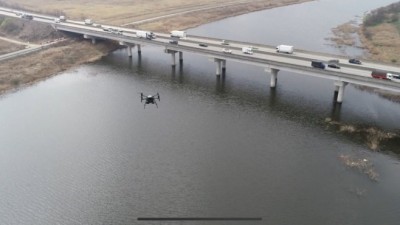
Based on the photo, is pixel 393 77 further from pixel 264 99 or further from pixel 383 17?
pixel 383 17

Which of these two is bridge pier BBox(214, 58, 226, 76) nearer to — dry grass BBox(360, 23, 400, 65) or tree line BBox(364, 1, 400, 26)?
dry grass BBox(360, 23, 400, 65)

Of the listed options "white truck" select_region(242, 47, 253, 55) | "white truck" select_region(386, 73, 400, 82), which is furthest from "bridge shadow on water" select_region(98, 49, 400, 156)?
"white truck" select_region(386, 73, 400, 82)

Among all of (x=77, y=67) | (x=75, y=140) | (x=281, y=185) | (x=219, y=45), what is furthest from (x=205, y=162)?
(x=77, y=67)

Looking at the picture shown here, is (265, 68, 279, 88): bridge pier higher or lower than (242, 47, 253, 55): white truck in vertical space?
lower

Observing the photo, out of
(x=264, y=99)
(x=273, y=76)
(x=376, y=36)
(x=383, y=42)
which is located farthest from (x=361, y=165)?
(x=376, y=36)

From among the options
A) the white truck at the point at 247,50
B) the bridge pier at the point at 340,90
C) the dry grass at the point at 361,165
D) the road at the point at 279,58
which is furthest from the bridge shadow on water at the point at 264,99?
the white truck at the point at 247,50

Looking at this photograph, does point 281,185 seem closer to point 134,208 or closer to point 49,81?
point 134,208
